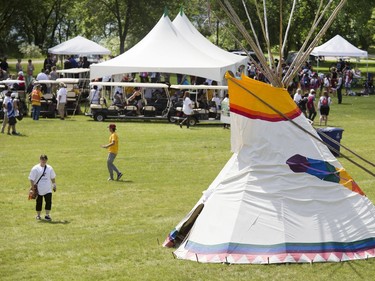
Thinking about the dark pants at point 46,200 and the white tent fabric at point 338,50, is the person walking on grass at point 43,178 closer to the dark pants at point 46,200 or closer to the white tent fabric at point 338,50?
the dark pants at point 46,200

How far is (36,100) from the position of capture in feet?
128

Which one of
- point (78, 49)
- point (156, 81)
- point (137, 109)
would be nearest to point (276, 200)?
point (137, 109)

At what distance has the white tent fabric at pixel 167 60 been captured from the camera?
40.1 m

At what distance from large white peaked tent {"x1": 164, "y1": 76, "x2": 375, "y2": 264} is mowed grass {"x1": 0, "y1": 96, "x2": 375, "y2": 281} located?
39 centimetres

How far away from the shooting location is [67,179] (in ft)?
84.8

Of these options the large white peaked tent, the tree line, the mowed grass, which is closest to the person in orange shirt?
the mowed grass

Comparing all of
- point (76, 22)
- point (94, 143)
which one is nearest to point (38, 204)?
point (94, 143)

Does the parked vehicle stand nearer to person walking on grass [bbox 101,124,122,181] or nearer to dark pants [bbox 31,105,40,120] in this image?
dark pants [bbox 31,105,40,120]

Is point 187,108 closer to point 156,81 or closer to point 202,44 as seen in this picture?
point 202,44

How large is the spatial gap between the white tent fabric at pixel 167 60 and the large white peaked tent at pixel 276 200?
2338 centimetres

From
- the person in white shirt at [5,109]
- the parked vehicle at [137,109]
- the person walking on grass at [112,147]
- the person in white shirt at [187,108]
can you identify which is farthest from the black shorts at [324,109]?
the person walking on grass at [112,147]

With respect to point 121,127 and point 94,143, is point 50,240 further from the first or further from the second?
point 121,127

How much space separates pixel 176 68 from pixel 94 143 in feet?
28.3

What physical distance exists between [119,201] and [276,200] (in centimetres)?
720
